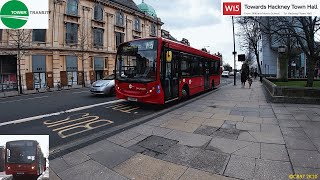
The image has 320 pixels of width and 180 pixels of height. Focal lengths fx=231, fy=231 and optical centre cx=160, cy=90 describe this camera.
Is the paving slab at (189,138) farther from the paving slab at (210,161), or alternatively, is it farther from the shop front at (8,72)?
the shop front at (8,72)

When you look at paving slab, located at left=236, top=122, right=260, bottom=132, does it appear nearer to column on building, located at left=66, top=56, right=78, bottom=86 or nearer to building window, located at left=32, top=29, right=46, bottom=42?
building window, located at left=32, top=29, right=46, bottom=42

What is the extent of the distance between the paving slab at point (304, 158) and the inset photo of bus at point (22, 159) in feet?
13.0

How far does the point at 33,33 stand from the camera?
26562 mm

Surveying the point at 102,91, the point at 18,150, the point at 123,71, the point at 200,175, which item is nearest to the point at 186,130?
the point at 200,175

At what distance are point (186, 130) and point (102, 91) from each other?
8.70 m

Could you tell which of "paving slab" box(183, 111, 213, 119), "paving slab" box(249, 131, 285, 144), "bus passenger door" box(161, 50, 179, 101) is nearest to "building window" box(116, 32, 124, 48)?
"bus passenger door" box(161, 50, 179, 101)

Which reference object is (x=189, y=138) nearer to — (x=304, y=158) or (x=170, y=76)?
(x=304, y=158)

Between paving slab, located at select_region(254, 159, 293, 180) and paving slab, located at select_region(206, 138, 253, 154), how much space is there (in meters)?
0.68

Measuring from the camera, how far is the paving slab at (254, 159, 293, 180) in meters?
3.60

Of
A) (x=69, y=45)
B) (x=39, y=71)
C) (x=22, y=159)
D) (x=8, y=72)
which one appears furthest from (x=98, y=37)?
(x=22, y=159)

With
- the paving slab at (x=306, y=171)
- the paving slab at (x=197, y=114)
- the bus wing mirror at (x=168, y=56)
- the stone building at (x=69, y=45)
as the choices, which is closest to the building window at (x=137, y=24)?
the stone building at (x=69, y=45)

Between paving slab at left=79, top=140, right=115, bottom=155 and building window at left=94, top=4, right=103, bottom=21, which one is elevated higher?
building window at left=94, top=4, right=103, bottom=21

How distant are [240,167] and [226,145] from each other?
3.57ft

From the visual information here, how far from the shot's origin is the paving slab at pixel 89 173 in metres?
3.70
